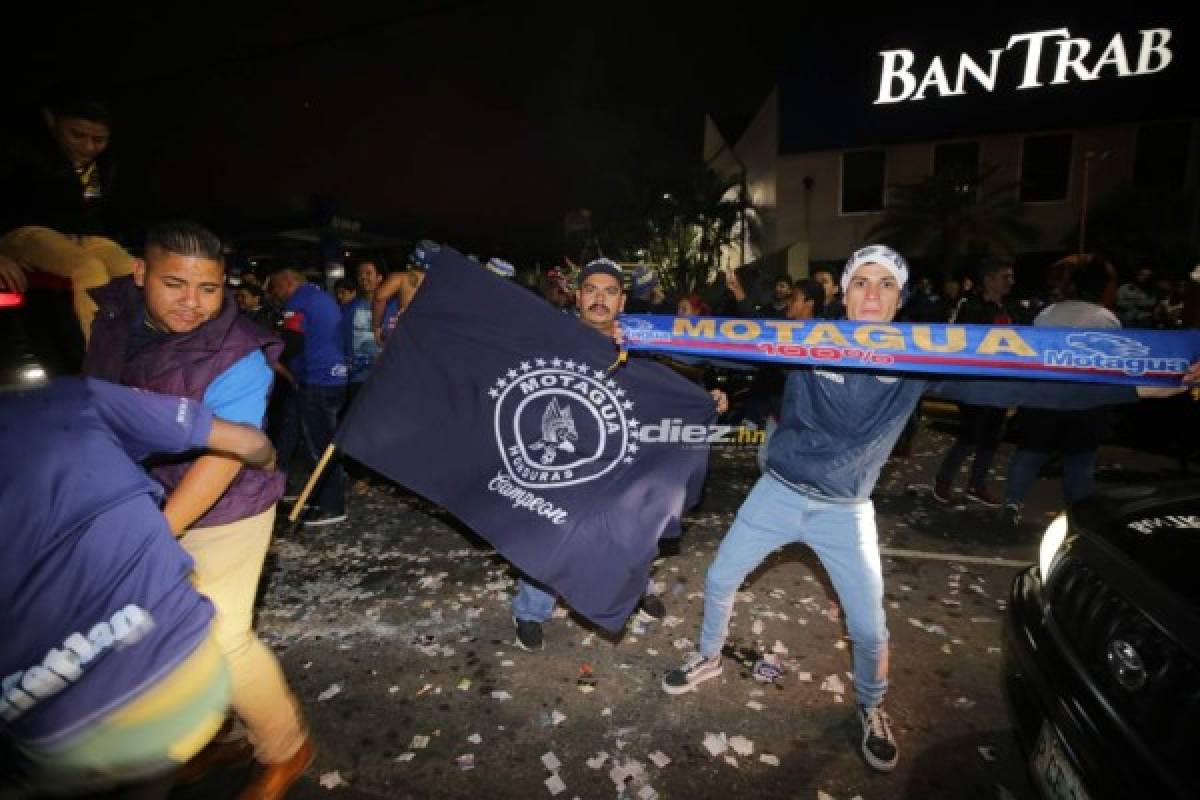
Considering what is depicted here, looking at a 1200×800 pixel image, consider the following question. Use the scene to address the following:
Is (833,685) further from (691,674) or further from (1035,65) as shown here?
(1035,65)

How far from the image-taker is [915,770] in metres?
2.84

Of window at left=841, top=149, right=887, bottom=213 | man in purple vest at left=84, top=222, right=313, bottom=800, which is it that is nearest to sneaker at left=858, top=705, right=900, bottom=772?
man in purple vest at left=84, top=222, right=313, bottom=800

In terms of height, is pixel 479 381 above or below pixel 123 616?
above

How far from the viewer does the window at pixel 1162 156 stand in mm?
23766

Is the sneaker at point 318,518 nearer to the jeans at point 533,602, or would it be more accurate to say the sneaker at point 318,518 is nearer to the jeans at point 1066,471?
the jeans at point 533,602

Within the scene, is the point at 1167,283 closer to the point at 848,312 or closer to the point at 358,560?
the point at 848,312

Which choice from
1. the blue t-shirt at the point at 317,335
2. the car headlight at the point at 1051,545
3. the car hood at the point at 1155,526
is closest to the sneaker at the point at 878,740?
the car headlight at the point at 1051,545

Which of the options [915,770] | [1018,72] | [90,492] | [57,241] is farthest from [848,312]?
[1018,72]

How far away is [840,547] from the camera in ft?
9.45

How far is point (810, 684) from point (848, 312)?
2080 millimetres

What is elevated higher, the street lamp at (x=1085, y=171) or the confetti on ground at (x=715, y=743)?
the street lamp at (x=1085, y=171)

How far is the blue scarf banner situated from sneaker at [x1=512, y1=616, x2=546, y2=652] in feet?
6.47

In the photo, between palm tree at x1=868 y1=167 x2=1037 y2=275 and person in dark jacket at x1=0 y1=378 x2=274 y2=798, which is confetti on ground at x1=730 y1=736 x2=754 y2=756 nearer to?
person in dark jacket at x1=0 y1=378 x2=274 y2=798

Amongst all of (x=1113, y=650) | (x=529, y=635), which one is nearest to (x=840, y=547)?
(x=1113, y=650)
